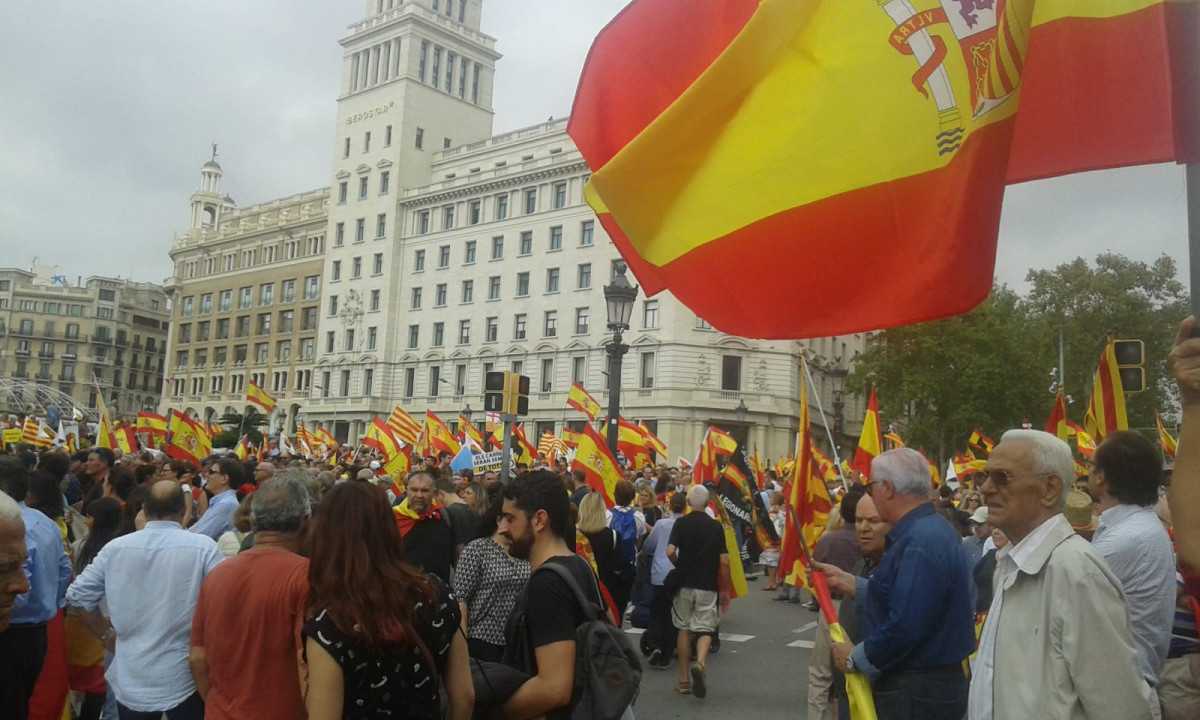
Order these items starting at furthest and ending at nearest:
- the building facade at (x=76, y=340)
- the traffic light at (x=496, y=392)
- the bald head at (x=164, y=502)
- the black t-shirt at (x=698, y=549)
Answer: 1. the building facade at (x=76, y=340)
2. the traffic light at (x=496, y=392)
3. the black t-shirt at (x=698, y=549)
4. the bald head at (x=164, y=502)

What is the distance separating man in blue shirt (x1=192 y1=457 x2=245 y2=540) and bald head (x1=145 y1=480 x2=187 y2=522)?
1998 millimetres

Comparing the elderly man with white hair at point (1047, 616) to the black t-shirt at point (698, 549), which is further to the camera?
the black t-shirt at point (698, 549)

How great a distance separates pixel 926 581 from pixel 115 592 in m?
3.51

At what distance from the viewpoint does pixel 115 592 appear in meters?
4.54

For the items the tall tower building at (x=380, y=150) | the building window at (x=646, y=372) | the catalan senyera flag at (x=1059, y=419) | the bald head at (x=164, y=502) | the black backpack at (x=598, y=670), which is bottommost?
the black backpack at (x=598, y=670)

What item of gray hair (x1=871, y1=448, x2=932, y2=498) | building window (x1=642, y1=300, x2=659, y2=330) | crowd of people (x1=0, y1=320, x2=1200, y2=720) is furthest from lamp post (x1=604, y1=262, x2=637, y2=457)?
building window (x1=642, y1=300, x2=659, y2=330)

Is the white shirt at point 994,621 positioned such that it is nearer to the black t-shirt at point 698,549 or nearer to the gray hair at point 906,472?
the gray hair at point 906,472

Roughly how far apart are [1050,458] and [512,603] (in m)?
2.72

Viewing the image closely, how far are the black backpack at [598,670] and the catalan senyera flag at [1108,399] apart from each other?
7.23m

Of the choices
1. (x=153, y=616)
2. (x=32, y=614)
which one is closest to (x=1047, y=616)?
(x=153, y=616)

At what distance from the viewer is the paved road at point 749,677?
8.16 m

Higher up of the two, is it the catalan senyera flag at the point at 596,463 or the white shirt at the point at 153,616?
the catalan senyera flag at the point at 596,463

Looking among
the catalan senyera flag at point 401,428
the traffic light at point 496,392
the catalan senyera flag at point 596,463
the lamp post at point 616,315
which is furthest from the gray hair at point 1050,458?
the catalan senyera flag at point 401,428

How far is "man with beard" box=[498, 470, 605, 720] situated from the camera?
3459 millimetres
